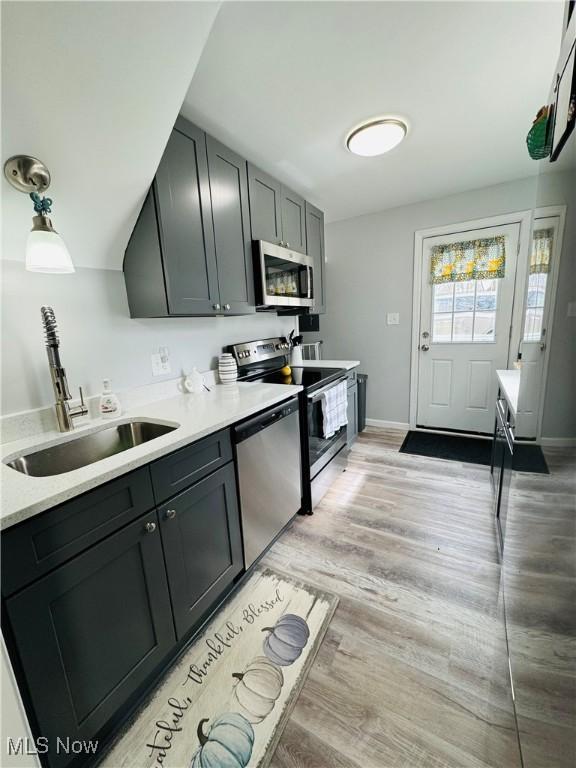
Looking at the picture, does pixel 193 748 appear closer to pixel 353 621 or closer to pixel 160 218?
pixel 353 621

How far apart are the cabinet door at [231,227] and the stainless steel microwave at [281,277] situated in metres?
0.07

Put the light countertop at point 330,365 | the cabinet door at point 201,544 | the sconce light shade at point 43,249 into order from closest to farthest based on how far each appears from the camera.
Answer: the sconce light shade at point 43,249 < the cabinet door at point 201,544 < the light countertop at point 330,365

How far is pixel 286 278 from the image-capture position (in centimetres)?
233

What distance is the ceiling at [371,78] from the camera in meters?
1.18

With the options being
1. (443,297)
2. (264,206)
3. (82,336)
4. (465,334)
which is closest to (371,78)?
(264,206)

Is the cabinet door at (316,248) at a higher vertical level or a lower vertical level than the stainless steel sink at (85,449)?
higher

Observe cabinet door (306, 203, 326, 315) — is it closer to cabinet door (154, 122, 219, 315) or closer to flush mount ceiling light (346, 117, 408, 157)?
flush mount ceiling light (346, 117, 408, 157)

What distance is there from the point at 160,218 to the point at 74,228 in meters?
0.37

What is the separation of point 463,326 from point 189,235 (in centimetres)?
283

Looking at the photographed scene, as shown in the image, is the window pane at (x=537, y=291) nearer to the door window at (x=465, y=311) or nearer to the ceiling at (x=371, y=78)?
the ceiling at (x=371, y=78)

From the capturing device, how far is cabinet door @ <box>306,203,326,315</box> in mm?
2646

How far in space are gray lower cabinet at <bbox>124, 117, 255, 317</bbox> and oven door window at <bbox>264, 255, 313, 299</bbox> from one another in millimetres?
283

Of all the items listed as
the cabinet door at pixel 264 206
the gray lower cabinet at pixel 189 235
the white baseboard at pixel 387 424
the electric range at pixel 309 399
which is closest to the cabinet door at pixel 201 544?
the electric range at pixel 309 399

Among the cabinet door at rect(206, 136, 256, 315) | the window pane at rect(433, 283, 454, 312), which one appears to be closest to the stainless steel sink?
the cabinet door at rect(206, 136, 256, 315)
